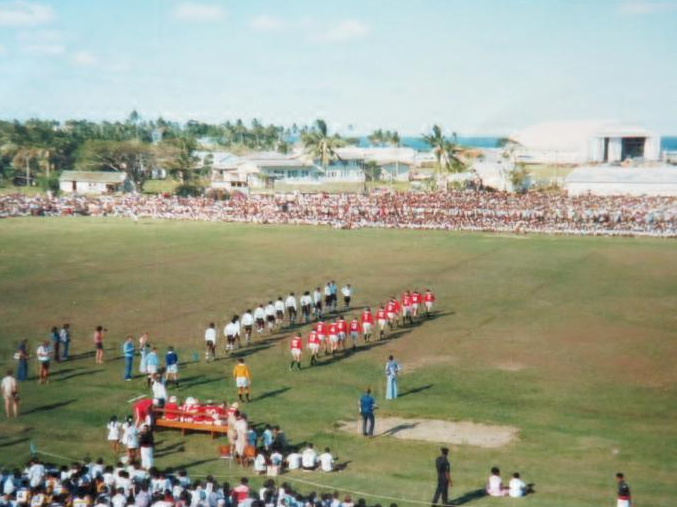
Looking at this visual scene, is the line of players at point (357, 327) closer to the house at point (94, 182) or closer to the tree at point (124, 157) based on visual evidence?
the tree at point (124, 157)

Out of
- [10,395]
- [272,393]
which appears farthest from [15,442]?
[272,393]

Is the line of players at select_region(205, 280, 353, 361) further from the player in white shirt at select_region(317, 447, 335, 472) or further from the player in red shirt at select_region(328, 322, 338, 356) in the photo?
the player in white shirt at select_region(317, 447, 335, 472)

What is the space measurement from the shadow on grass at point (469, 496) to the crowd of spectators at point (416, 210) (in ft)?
154

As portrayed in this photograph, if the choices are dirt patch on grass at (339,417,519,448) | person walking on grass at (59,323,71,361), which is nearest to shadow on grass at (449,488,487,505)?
dirt patch on grass at (339,417,519,448)

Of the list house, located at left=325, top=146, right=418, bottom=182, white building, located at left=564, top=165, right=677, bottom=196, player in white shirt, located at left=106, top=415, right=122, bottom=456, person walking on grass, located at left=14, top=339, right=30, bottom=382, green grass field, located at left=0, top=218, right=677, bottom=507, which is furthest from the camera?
house, located at left=325, top=146, right=418, bottom=182

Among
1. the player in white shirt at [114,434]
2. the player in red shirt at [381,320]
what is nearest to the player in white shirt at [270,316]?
the player in red shirt at [381,320]

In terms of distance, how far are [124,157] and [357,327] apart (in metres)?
71.4

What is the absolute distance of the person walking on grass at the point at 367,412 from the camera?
17641mm

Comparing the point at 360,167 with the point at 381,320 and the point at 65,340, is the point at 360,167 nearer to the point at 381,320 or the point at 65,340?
the point at 381,320

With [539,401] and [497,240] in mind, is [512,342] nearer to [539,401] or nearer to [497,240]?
[539,401]

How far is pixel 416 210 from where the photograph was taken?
220 feet

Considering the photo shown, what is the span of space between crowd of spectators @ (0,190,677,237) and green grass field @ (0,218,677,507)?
10.4 m

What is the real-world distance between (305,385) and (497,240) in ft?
118

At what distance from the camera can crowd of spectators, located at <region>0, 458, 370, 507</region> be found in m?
13.1
